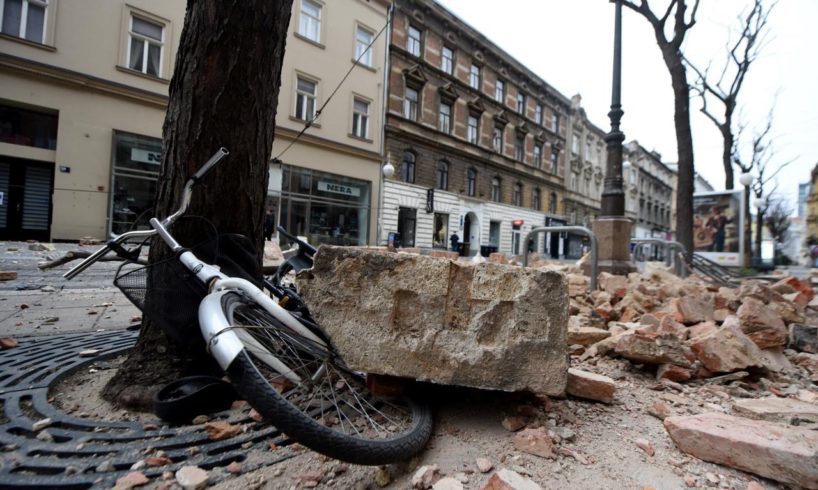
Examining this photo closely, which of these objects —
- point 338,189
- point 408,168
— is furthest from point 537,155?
point 338,189

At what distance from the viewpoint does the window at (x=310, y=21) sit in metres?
15.7

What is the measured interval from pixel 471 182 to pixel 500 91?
714 centimetres

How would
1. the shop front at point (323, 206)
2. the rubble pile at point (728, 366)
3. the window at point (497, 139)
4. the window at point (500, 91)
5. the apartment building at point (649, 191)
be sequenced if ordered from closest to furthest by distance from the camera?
the rubble pile at point (728, 366) → the shop front at point (323, 206) → the window at point (497, 139) → the window at point (500, 91) → the apartment building at point (649, 191)

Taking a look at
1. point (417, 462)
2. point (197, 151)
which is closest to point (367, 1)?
point (197, 151)

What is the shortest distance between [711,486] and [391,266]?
56.3 inches

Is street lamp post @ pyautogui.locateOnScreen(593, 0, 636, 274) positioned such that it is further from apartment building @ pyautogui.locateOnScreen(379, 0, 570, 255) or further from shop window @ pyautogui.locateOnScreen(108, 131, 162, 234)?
apartment building @ pyautogui.locateOnScreen(379, 0, 570, 255)

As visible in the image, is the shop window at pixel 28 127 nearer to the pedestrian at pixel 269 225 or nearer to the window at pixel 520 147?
the pedestrian at pixel 269 225

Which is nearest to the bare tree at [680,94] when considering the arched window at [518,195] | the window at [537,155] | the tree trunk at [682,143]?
the tree trunk at [682,143]

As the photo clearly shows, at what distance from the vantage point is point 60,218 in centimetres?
1095

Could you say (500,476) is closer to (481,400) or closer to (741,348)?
(481,400)

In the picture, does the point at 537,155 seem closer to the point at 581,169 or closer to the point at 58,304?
the point at 581,169

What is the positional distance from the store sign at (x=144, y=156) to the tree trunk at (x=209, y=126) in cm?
1260

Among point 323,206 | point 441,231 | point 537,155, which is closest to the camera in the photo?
point 323,206

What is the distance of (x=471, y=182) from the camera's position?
23438mm
